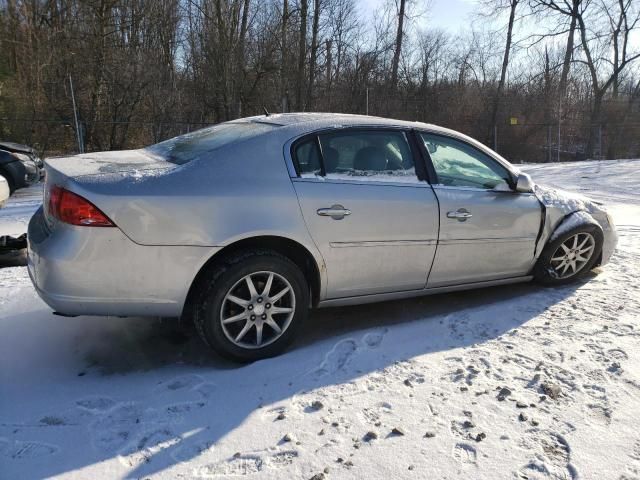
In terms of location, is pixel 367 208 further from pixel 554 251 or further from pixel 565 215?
pixel 565 215

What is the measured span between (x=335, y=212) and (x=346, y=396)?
1.15 m

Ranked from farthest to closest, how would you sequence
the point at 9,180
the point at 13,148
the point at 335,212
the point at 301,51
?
the point at 301,51, the point at 13,148, the point at 9,180, the point at 335,212

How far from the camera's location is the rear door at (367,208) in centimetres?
326

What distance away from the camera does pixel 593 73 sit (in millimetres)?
27328

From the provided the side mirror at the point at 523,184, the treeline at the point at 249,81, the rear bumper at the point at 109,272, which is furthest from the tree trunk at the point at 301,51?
the rear bumper at the point at 109,272

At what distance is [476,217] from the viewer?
12.5 feet

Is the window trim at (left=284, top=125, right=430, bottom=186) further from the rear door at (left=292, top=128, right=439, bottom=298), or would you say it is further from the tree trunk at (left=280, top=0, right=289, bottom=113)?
the tree trunk at (left=280, top=0, right=289, bottom=113)

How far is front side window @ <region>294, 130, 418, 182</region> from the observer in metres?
3.33

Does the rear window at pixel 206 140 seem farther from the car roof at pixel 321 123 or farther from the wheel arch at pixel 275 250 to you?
the wheel arch at pixel 275 250

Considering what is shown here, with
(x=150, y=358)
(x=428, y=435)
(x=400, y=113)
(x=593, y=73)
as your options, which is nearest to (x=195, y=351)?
(x=150, y=358)

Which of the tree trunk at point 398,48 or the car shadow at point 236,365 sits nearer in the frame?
the car shadow at point 236,365

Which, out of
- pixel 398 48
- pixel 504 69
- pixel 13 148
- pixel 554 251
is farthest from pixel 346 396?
pixel 504 69

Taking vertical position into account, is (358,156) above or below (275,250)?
above

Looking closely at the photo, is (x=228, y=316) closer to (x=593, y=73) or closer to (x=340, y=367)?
(x=340, y=367)
